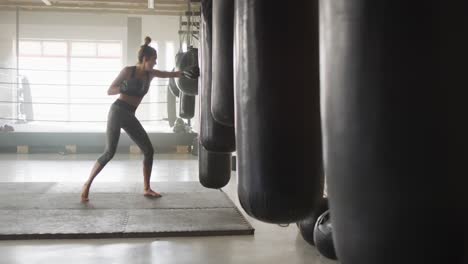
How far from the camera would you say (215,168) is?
7.95 ft

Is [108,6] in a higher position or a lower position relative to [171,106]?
higher

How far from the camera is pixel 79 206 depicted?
13.1 feet

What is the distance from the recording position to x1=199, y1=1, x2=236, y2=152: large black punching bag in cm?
178

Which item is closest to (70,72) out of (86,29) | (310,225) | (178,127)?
(86,29)

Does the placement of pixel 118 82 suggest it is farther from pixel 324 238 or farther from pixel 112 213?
pixel 324 238

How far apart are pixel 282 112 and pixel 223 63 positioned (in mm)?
597

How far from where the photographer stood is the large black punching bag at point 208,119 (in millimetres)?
1784

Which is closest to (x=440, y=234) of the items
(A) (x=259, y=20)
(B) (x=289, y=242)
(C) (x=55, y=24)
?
(A) (x=259, y=20)

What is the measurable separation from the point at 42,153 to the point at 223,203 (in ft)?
17.2

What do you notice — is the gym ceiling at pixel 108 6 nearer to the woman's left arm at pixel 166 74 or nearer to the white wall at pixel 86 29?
the white wall at pixel 86 29

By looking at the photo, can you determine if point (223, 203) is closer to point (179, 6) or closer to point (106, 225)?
point (106, 225)

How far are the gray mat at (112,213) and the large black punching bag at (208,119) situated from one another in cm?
146

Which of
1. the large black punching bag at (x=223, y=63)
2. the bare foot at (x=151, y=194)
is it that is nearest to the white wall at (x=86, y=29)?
the bare foot at (x=151, y=194)

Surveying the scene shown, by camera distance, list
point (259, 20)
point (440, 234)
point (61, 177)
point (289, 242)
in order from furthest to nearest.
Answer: point (61, 177), point (289, 242), point (259, 20), point (440, 234)
